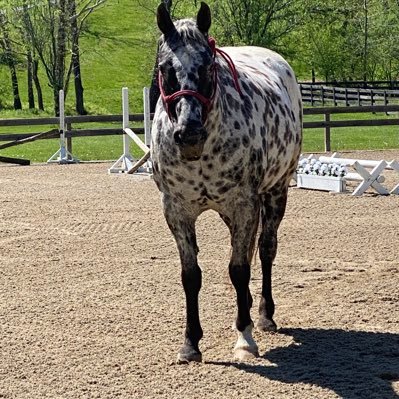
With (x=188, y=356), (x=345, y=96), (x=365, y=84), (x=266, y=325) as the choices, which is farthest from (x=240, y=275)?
(x=365, y=84)

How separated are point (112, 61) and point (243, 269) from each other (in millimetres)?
58779

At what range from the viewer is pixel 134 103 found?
161 feet

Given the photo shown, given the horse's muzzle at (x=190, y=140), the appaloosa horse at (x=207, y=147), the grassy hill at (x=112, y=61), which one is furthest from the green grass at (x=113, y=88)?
the horse's muzzle at (x=190, y=140)

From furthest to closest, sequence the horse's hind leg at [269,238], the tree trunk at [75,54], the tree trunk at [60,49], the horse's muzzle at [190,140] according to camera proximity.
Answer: the tree trunk at [75,54]
the tree trunk at [60,49]
the horse's hind leg at [269,238]
the horse's muzzle at [190,140]

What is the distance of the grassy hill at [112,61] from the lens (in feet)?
162

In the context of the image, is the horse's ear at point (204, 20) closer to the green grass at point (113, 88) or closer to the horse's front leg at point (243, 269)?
the horse's front leg at point (243, 269)

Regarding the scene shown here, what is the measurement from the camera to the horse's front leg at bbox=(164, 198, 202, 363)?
5.72m

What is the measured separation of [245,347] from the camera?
5.79m

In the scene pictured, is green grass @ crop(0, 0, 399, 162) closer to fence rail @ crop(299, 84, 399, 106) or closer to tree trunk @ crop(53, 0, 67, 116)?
fence rail @ crop(299, 84, 399, 106)

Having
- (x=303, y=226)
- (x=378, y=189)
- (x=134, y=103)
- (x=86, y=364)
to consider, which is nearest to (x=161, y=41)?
(x=86, y=364)

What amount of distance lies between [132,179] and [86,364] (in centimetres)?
1083

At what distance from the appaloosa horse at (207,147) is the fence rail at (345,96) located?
34971 mm

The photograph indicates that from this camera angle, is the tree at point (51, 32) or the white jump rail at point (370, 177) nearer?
the white jump rail at point (370, 177)

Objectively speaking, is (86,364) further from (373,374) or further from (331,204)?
(331,204)
